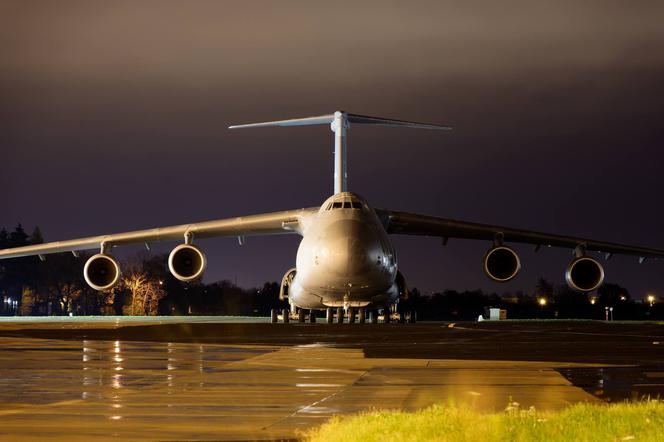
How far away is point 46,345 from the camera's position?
1952cm

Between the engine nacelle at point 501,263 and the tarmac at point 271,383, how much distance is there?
1354cm

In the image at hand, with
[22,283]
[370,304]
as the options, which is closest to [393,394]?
[370,304]

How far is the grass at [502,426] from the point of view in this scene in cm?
652

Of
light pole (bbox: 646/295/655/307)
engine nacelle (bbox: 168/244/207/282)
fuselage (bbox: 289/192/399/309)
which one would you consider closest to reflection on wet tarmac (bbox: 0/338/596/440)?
fuselage (bbox: 289/192/399/309)

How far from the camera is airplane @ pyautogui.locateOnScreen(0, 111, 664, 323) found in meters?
29.2

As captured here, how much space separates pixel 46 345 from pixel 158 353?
3.90 meters

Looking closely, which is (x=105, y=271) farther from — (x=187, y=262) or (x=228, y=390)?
(x=228, y=390)

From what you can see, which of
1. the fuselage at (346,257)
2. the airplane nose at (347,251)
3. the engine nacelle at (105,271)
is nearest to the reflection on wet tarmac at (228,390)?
the airplane nose at (347,251)

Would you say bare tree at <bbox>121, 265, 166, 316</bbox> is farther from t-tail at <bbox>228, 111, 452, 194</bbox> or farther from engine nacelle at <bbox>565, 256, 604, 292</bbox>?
engine nacelle at <bbox>565, 256, 604, 292</bbox>

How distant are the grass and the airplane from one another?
69.0 ft

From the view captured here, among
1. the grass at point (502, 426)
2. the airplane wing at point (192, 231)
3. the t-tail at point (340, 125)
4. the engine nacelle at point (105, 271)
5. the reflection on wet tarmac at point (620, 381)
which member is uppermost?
the t-tail at point (340, 125)

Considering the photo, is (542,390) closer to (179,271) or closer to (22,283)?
(179,271)

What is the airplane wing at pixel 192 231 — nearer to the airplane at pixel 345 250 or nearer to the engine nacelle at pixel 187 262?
the airplane at pixel 345 250

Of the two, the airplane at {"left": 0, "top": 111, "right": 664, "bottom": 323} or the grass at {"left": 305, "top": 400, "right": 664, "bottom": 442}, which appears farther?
the airplane at {"left": 0, "top": 111, "right": 664, "bottom": 323}
